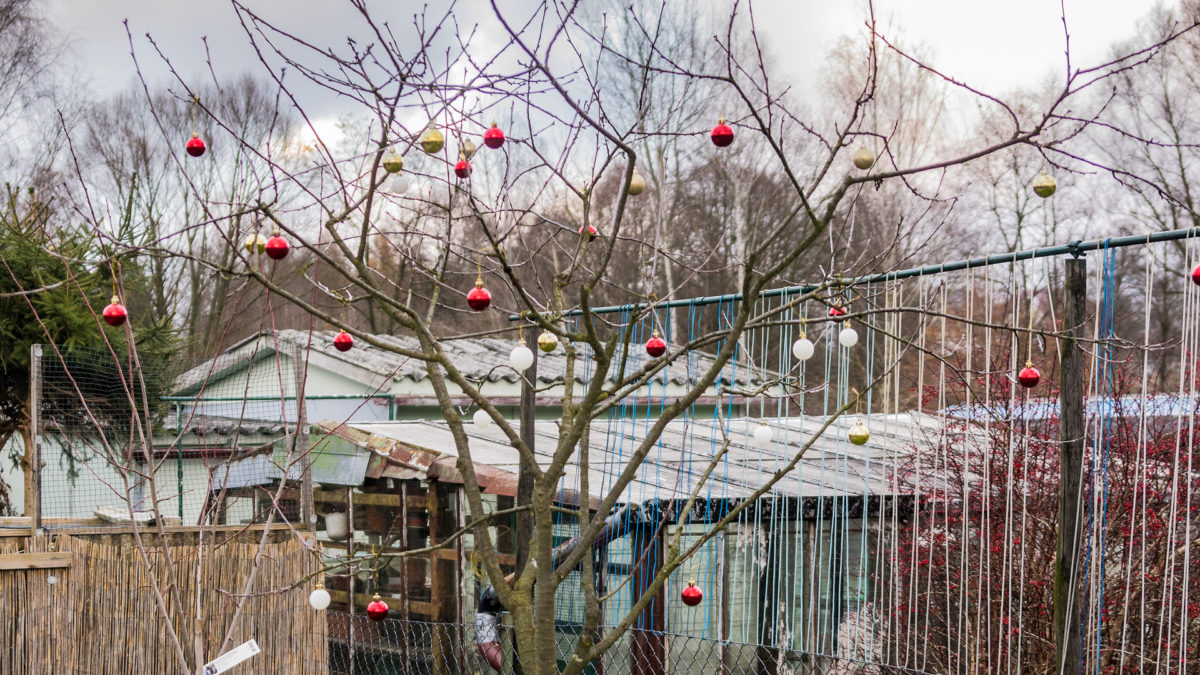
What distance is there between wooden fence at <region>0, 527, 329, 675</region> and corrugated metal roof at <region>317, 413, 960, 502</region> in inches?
56.2

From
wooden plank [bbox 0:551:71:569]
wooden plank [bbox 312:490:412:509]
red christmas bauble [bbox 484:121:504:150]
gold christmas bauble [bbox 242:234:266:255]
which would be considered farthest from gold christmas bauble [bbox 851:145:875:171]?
wooden plank [bbox 312:490:412:509]

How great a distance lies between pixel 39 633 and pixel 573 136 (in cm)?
368

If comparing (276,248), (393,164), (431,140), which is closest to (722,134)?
(431,140)

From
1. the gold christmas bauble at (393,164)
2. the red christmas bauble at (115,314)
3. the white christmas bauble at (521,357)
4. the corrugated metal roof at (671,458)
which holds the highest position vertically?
the gold christmas bauble at (393,164)

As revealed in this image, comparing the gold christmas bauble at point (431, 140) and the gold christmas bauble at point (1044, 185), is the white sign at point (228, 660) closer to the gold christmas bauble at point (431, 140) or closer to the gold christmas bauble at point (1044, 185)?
the gold christmas bauble at point (431, 140)

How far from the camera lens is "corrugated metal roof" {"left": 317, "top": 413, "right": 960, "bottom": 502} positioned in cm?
570

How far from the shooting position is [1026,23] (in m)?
14.5

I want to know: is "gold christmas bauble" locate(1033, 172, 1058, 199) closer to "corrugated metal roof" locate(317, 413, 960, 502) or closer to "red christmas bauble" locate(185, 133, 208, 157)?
"red christmas bauble" locate(185, 133, 208, 157)

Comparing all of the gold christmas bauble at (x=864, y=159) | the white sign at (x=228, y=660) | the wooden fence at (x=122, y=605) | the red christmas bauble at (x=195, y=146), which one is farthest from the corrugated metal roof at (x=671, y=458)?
the gold christmas bauble at (x=864, y=159)

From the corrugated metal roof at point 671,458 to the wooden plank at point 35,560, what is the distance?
7.28ft

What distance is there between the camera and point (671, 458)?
23.5 feet

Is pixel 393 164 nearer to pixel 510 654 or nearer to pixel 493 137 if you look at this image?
pixel 493 137

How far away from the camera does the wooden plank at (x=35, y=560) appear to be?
16.0ft

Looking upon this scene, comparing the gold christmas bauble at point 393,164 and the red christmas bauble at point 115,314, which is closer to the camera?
the red christmas bauble at point 115,314
